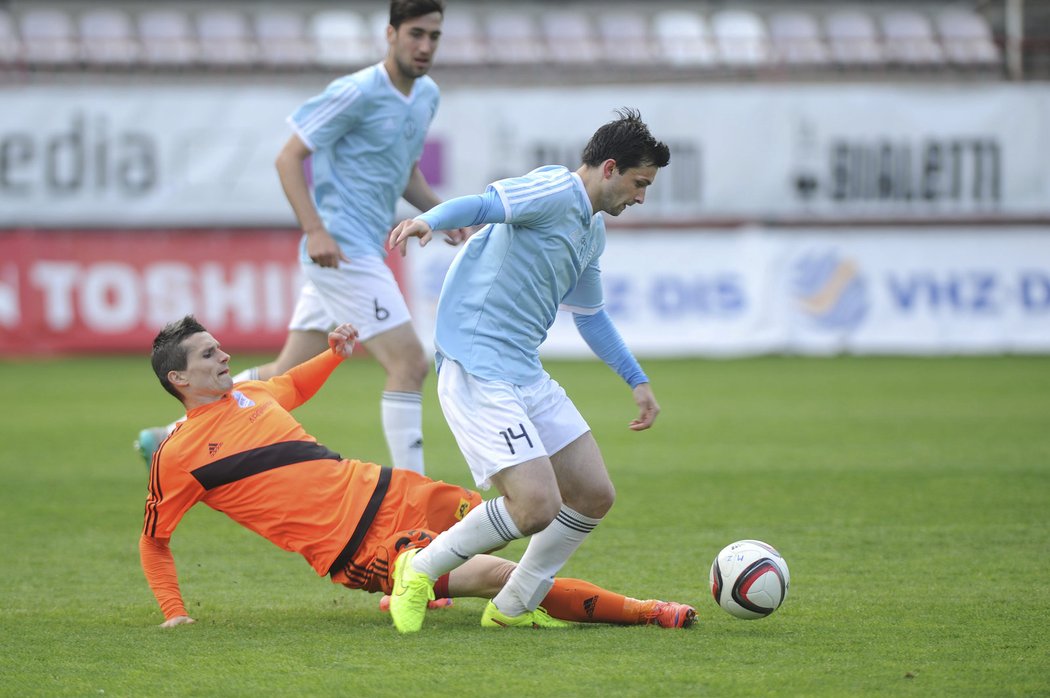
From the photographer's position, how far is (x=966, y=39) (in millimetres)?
20562

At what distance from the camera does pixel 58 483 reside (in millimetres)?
7988

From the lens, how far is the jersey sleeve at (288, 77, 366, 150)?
5977 mm

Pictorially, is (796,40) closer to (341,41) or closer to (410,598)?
(341,41)

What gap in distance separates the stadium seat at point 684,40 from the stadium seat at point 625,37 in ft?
0.66

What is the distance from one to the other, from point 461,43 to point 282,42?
8.75 feet

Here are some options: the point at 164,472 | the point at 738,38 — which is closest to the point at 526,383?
the point at 164,472

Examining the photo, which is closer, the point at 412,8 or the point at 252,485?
the point at 252,485

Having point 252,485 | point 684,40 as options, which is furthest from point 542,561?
point 684,40

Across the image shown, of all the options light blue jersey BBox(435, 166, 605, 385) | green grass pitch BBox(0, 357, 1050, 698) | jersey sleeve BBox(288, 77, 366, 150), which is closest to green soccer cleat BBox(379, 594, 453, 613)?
green grass pitch BBox(0, 357, 1050, 698)

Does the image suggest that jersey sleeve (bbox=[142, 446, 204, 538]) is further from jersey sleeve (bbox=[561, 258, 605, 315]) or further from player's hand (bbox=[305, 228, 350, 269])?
jersey sleeve (bbox=[561, 258, 605, 315])

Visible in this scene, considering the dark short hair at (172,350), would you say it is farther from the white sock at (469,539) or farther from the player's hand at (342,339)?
the white sock at (469,539)

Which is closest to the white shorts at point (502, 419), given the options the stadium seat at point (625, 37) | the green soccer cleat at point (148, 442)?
the green soccer cleat at point (148, 442)

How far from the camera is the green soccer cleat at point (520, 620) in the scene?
463cm

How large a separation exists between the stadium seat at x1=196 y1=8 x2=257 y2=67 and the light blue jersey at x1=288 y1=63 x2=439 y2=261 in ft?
45.3
